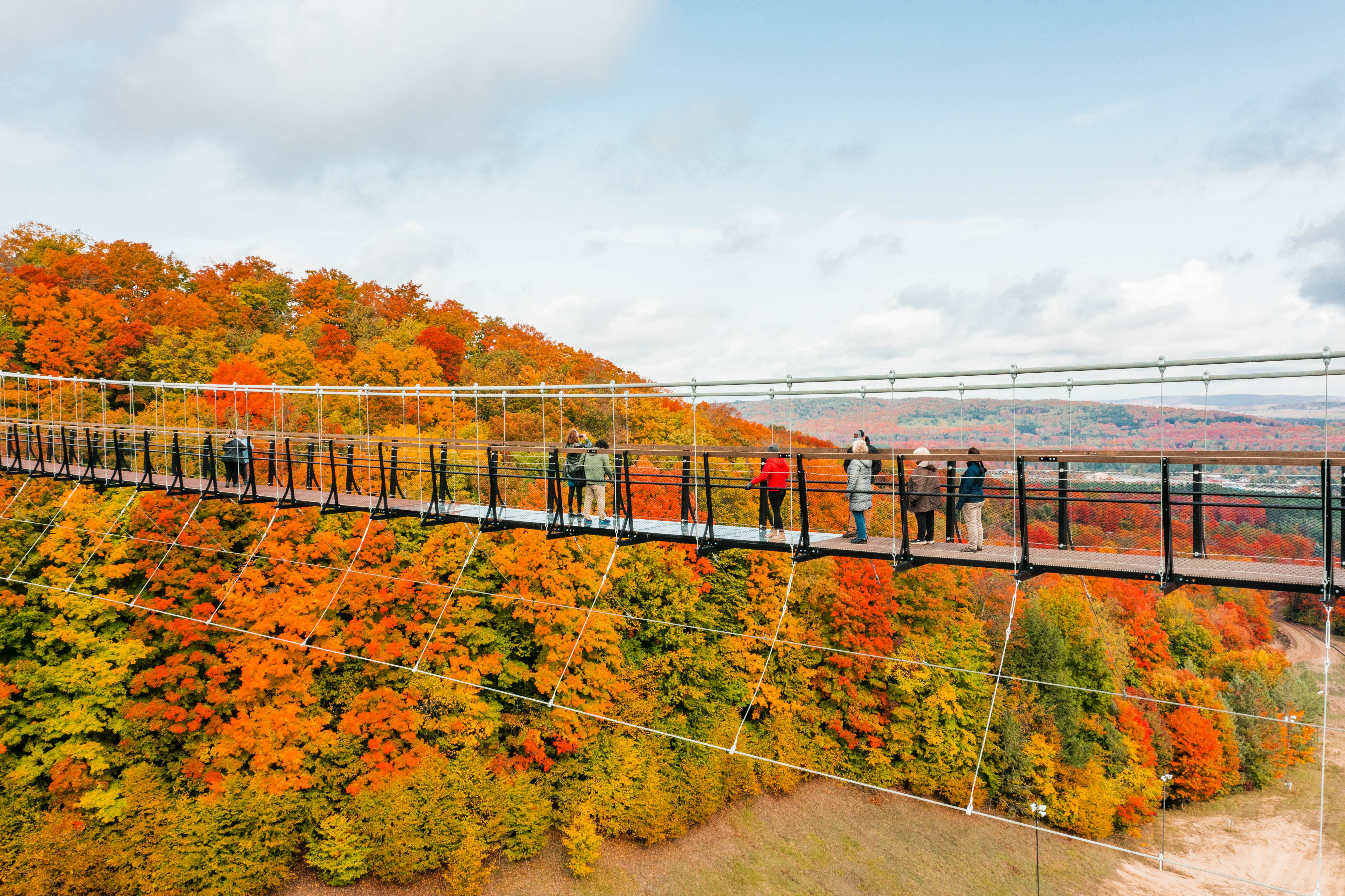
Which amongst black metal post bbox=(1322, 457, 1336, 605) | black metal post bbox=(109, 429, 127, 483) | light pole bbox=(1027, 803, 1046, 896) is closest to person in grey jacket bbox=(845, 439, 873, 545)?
black metal post bbox=(1322, 457, 1336, 605)

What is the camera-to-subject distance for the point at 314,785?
1728cm

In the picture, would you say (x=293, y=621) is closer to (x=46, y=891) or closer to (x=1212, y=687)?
(x=46, y=891)

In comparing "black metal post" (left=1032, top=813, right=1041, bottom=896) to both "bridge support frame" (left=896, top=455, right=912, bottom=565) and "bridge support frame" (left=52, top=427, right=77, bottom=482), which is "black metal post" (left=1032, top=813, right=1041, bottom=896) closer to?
"bridge support frame" (left=896, top=455, right=912, bottom=565)

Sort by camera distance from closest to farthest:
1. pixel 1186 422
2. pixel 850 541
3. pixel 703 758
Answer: pixel 1186 422, pixel 850 541, pixel 703 758

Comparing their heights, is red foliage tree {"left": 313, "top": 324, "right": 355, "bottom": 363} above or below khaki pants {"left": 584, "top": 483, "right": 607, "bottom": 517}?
above

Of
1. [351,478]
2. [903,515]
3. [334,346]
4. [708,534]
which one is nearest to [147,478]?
[351,478]

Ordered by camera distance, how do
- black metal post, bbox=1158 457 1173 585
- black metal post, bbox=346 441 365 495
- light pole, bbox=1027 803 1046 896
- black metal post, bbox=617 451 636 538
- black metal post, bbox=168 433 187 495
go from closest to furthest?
black metal post, bbox=1158 457 1173 585
black metal post, bbox=617 451 636 538
black metal post, bbox=346 441 365 495
black metal post, bbox=168 433 187 495
light pole, bbox=1027 803 1046 896

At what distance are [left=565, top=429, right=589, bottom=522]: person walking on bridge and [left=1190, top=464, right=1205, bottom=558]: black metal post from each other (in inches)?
200

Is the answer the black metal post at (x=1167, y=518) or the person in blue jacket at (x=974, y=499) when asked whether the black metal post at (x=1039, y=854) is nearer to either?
the person in blue jacket at (x=974, y=499)

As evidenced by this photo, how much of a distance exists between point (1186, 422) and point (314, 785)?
17.7 metres

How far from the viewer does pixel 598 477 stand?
851 centimetres

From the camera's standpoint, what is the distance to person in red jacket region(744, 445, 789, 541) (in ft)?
23.0

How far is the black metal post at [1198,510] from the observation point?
198 inches

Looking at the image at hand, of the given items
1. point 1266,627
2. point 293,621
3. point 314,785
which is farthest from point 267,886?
point 1266,627
